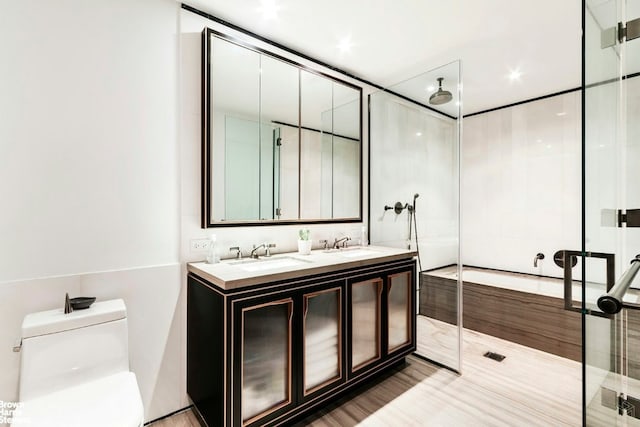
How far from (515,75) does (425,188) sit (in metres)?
1.41

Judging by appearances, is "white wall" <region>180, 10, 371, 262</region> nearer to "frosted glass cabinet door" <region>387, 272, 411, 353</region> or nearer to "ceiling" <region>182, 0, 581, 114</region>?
"ceiling" <region>182, 0, 581, 114</region>

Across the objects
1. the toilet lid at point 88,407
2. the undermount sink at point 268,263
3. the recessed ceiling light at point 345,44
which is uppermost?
the recessed ceiling light at point 345,44

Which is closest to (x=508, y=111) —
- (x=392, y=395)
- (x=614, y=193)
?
(x=614, y=193)

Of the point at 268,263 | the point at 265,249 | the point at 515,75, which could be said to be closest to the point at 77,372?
the point at 268,263

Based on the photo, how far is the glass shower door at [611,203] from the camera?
3.87 feet

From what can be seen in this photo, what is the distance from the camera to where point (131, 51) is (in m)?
1.78

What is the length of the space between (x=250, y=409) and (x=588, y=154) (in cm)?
197

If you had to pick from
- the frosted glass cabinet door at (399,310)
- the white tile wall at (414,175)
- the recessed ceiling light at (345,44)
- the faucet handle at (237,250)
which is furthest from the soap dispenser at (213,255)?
the recessed ceiling light at (345,44)

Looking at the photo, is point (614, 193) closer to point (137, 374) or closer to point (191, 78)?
point (191, 78)

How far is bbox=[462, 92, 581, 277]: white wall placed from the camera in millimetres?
3232

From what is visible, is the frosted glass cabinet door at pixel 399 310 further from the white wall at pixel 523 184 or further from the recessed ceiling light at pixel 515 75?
the recessed ceiling light at pixel 515 75

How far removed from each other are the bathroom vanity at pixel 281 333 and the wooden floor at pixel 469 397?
137 millimetres

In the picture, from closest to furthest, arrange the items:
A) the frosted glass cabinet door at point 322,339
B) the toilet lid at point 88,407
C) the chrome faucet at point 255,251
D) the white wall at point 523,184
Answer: the toilet lid at point 88,407, the frosted glass cabinet door at point 322,339, the chrome faucet at point 255,251, the white wall at point 523,184

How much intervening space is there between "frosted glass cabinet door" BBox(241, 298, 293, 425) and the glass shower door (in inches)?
52.8
